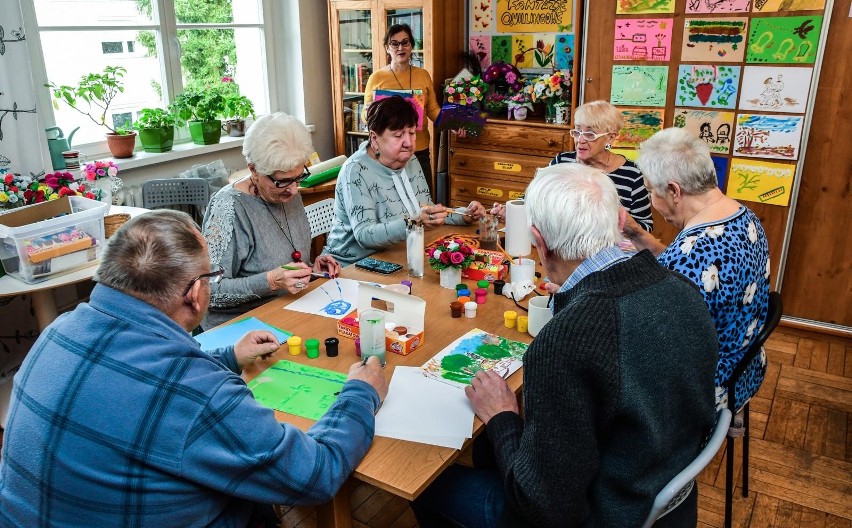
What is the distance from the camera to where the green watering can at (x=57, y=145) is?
11.9 ft

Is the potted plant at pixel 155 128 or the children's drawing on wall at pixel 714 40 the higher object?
the children's drawing on wall at pixel 714 40

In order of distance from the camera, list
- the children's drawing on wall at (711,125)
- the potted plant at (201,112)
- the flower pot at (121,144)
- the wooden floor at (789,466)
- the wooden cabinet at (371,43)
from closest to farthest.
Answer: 1. the wooden floor at (789,466)
2. the children's drawing on wall at (711,125)
3. the flower pot at (121,144)
4. the potted plant at (201,112)
5. the wooden cabinet at (371,43)

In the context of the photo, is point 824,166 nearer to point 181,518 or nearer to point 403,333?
point 403,333

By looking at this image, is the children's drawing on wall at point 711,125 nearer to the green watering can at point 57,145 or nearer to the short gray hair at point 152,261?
the short gray hair at point 152,261

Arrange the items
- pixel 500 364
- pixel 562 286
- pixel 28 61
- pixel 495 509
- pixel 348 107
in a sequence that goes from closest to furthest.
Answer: pixel 562 286
pixel 495 509
pixel 500 364
pixel 28 61
pixel 348 107

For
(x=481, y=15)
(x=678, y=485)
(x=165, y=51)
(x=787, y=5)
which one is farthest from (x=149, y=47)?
(x=678, y=485)

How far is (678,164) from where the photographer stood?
210 cm

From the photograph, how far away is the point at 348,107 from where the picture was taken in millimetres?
5297

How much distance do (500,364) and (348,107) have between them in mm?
3895

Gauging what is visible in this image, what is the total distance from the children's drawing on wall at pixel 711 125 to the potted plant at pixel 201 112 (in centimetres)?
299

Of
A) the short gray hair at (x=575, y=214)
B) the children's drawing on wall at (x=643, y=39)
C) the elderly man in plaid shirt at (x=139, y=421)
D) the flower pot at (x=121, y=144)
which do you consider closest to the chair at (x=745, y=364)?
the short gray hair at (x=575, y=214)

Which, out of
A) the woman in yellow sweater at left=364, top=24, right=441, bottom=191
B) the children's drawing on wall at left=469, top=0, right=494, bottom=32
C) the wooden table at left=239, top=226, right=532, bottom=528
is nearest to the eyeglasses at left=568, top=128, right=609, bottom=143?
the wooden table at left=239, top=226, right=532, bottom=528

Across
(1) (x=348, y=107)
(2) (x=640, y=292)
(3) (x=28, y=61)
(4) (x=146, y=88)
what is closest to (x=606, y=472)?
(2) (x=640, y=292)

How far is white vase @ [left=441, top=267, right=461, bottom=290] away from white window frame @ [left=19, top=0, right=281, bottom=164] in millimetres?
2421
